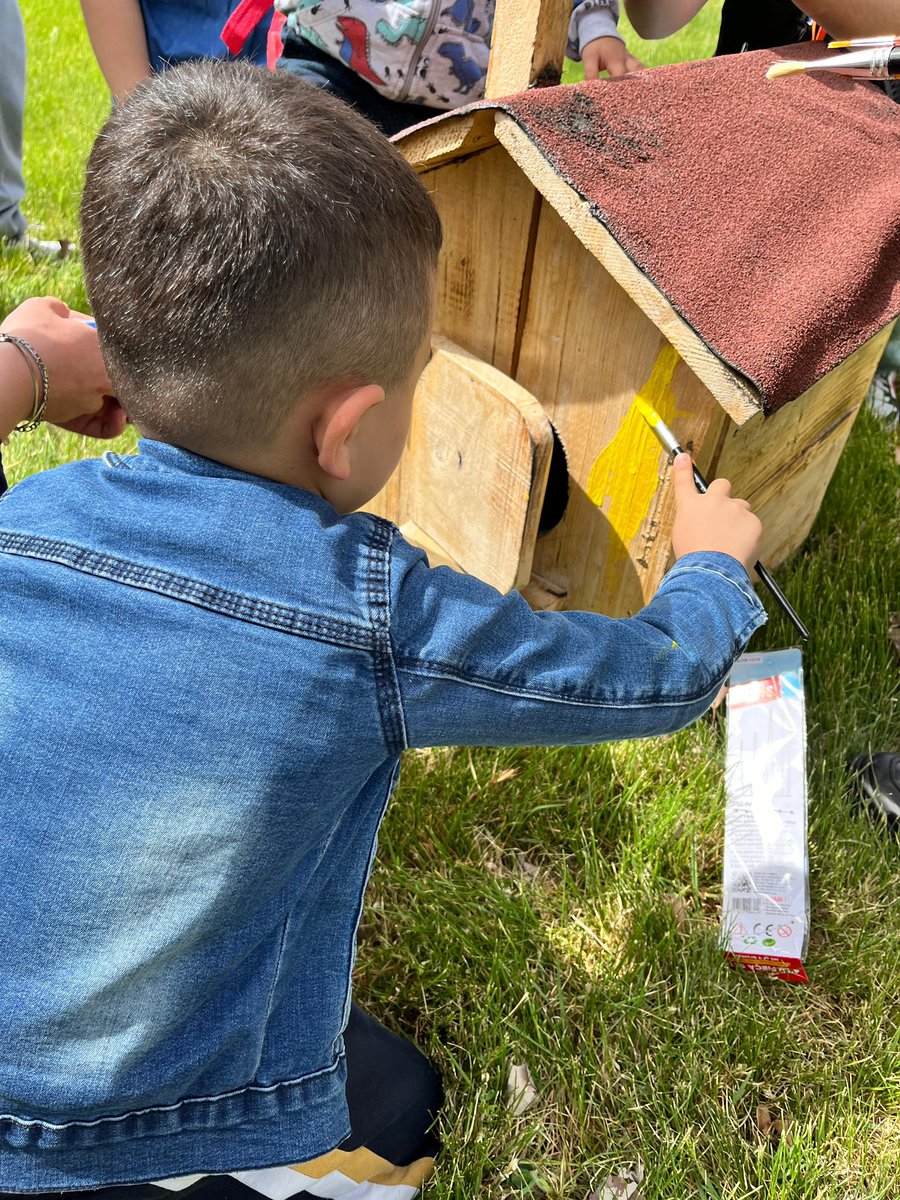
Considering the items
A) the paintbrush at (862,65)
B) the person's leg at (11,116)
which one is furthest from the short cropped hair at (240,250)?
the person's leg at (11,116)

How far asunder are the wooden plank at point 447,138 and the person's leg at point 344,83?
0.49 m

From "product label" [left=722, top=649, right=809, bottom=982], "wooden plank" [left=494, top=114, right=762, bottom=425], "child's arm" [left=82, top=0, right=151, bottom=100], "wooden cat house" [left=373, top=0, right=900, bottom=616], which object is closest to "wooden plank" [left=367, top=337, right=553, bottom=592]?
"wooden cat house" [left=373, top=0, right=900, bottom=616]

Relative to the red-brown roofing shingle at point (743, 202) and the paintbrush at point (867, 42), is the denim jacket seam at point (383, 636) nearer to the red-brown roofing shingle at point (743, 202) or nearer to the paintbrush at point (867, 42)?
the red-brown roofing shingle at point (743, 202)

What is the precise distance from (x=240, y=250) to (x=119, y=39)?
2237 mm

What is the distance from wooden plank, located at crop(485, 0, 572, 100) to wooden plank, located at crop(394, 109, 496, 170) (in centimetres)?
11

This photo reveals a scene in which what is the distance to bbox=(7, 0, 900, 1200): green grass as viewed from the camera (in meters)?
1.47

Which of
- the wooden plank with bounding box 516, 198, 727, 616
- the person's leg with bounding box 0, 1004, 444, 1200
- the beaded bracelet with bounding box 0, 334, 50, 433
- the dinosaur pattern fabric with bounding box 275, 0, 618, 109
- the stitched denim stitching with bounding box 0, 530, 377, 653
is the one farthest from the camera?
the dinosaur pattern fabric with bounding box 275, 0, 618, 109

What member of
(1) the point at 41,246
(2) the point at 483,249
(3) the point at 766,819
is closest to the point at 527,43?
(2) the point at 483,249

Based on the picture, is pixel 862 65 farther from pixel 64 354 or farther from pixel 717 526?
pixel 64 354

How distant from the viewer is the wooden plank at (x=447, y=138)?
1556 millimetres

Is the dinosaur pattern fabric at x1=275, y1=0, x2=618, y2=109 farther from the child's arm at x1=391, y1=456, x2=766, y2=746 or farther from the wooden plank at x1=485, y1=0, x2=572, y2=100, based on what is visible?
the child's arm at x1=391, y1=456, x2=766, y2=746

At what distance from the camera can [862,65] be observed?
1.79m

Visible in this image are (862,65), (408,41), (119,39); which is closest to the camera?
(862,65)

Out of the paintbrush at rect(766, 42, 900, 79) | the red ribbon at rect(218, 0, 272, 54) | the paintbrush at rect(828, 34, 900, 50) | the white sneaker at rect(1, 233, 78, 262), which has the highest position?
the paintbrush at rect(828, 34, 900, 50)
